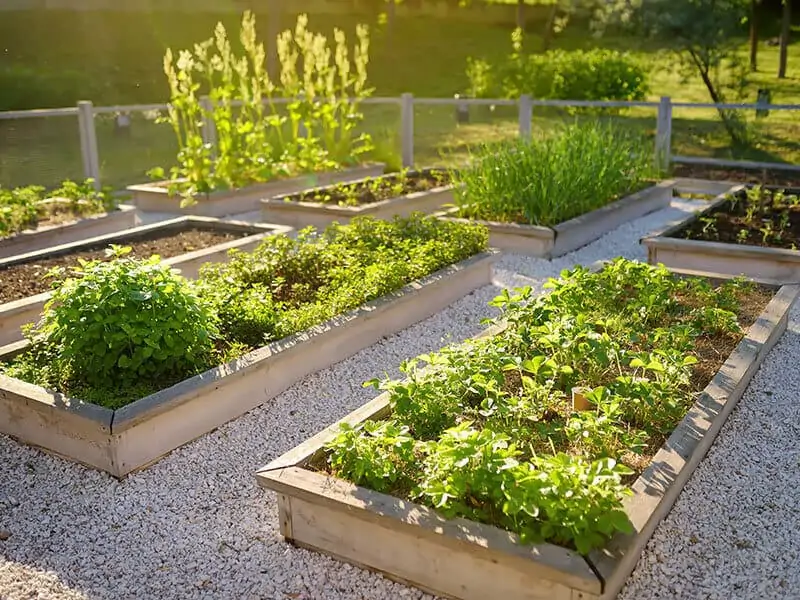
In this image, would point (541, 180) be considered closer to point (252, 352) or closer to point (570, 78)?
point (252, 352)

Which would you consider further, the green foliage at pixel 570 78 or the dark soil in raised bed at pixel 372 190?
the green foliage at pixel 570 78

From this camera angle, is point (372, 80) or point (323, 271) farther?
point (372, 80)

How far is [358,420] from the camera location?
374 cm

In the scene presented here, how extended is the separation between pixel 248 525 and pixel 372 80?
→ 74.1 ft

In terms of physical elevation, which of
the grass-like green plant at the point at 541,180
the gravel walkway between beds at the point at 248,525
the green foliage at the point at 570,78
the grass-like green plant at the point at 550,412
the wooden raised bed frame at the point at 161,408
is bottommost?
the gravel walkway between beds at the point at 248,525

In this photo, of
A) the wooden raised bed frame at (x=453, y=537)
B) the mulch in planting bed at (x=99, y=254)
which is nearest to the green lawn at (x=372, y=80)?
the mulch in planting bed at (x=99, y=254)

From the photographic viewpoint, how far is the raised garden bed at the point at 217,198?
9109 millimetres

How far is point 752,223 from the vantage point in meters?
7.46

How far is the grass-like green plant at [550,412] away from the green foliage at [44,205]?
4.09 meters

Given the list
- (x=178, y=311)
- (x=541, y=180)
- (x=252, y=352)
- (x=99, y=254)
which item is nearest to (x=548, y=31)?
(x=541, y=180)

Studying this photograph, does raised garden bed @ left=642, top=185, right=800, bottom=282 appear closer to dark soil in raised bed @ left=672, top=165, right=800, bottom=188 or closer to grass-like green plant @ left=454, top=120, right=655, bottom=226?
grass-like green plant @ left=454, top=120, right=655, bottom=226

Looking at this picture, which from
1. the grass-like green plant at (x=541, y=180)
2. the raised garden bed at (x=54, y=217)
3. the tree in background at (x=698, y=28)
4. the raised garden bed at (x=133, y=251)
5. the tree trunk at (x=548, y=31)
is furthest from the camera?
the tree trunk at (x=548, y=31)

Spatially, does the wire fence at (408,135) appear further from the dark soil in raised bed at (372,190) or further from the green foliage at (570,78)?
the green foliage at (570,78)

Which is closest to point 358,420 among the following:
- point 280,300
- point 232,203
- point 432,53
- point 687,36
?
point 280,300
